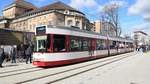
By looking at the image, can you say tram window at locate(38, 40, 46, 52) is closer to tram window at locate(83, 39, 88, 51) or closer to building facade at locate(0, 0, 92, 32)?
tram window at locate(83, 39, 88, 51)

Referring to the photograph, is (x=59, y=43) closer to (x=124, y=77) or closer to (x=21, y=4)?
(x=124, y=77)

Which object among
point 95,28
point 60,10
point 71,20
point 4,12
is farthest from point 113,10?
point 4,12

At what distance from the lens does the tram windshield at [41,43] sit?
17.5 metres

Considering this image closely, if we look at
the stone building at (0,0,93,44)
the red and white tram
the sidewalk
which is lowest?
the sidewalk

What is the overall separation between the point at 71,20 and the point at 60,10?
8.25 metres

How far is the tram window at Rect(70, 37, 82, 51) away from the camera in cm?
1998

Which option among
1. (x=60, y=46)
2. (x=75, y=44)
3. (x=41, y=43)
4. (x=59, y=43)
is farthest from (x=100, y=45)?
(x=41, y=43)

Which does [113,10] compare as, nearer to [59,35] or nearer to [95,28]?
[59,35]

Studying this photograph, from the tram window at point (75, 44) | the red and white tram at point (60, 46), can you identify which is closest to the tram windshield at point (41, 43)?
the red and white tram at point (60, 46)

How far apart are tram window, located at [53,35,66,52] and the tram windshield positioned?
2.20 ft

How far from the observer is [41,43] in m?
17.8

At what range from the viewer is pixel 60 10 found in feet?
349

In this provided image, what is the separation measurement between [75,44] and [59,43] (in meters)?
2.73

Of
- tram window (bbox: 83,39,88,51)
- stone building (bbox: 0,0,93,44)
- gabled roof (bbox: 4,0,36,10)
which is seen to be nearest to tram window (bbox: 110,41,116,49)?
tram window (bbox: 83,39,88,51)
